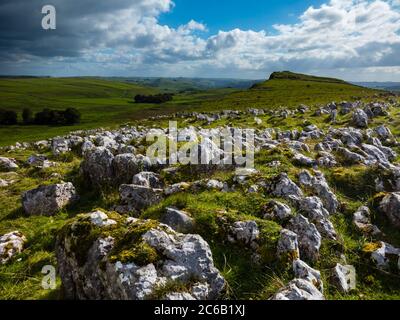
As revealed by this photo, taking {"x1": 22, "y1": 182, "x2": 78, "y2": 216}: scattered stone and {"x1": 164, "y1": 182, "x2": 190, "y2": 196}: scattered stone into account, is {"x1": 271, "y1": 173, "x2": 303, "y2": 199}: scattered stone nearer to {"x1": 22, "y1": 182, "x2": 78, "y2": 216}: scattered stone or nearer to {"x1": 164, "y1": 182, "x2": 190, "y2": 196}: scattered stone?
{"x1": 164, "y1": 182, "x2": 190, "y2": 196}: scattered stone

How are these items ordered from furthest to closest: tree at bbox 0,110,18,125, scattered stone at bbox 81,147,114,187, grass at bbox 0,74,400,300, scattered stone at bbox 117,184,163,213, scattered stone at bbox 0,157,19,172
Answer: tree at bbox 0,110,18,125
scattered stone at bbox 0,157,19,172
scattered stone at bbox 81,147,114,187
scattered stone at bbox 117,184,163,213
grass at bbox 0,74,400,300

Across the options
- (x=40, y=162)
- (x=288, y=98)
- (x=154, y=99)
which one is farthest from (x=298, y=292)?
(x=154, y=99)

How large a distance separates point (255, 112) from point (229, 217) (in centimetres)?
5617

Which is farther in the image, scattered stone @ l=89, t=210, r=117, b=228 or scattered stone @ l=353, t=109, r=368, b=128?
scattered stone @ l=353, t=109, r=368, b=128

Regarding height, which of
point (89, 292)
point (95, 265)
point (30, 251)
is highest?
point (95, 265)

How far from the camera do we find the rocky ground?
817 centimetres

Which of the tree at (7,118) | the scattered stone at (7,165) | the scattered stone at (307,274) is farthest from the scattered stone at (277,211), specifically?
the tree at (7,118)

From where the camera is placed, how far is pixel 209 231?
10.9 meters

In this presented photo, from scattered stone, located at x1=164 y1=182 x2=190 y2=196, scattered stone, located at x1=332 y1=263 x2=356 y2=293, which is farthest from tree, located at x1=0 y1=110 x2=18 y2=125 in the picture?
scattered stone, located at x1=332 y1=263 x2=356 y2=293

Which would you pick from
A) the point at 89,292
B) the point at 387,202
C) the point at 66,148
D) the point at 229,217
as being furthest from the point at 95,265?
the point at 66,148

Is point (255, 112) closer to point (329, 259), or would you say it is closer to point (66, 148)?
point (66, 148)

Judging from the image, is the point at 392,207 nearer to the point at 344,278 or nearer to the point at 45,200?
the point at 344,278
